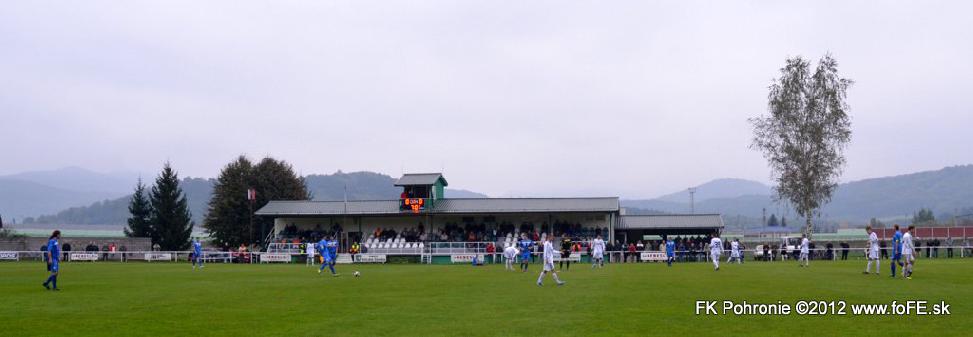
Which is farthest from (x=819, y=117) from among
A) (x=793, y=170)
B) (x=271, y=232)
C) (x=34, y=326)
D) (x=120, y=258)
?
(x=34, y=326)

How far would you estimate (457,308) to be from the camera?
62.2 feet

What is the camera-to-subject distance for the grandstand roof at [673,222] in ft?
226

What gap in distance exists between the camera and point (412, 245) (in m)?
63.4

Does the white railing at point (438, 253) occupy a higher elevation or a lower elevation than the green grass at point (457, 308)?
lower

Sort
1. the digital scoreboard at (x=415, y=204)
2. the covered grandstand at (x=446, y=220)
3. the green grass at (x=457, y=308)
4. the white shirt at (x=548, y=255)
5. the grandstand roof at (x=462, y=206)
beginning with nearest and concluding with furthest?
the green grass at (x=457, y=308) → the white shirt at (x=548, y=255) → the covered grandstand at (x=446, y=220) → the grandstand roof at (x=462, y=206) → the digital scoreboard at (x=415, y=204)

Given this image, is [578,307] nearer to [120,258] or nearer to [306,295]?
[306,295]

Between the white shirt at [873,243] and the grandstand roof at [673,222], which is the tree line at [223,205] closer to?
the grandstand roof at [673,222]

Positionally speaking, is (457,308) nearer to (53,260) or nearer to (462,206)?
(53,260)

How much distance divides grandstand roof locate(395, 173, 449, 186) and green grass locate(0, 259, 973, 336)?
125 ft

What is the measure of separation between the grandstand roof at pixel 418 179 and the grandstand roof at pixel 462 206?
2195mm

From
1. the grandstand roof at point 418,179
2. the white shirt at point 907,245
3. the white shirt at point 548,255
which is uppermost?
the grandstand roof at point 418,179

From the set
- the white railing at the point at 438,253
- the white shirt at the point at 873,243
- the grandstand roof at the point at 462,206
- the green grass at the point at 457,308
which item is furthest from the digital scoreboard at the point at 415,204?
the white shirt at the point at 873,243

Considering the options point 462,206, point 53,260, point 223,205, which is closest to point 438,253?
point 462,206

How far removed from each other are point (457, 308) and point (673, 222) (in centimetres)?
5434
